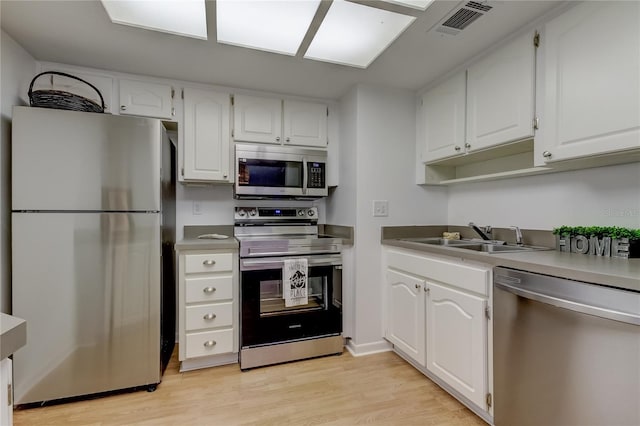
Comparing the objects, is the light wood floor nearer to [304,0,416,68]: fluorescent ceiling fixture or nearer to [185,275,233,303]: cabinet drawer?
[185,275,233,303]: cabinet drawer

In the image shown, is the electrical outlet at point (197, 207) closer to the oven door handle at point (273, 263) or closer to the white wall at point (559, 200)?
the oven door handle at point (273, 263)

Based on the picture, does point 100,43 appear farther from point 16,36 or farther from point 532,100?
point 532,100

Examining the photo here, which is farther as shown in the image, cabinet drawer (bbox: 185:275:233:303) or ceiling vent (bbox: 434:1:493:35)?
cabinet drawer (bbox: 185:275:233:303)

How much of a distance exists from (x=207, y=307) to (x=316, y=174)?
1.35 m

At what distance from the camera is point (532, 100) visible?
1.68 meters

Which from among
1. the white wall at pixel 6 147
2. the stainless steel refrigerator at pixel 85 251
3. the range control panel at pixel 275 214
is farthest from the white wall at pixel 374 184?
the white wall at pixel 6 147

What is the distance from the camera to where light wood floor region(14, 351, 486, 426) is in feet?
5.47

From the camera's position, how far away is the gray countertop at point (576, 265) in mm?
1062

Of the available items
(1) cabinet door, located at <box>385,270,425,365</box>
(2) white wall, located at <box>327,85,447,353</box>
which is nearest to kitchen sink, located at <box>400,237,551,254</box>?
(2) white wall, located at <box>327,85,447,353</box>

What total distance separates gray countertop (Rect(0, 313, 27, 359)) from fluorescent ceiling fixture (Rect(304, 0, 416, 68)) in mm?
1650

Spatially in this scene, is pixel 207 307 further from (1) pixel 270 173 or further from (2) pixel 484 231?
(2) pixel 484 231

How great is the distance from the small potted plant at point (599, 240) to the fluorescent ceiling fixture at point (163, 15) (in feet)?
7.36

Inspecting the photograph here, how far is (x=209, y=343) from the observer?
215 centimetres

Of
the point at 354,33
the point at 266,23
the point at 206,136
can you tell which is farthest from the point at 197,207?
the point at 354,33
